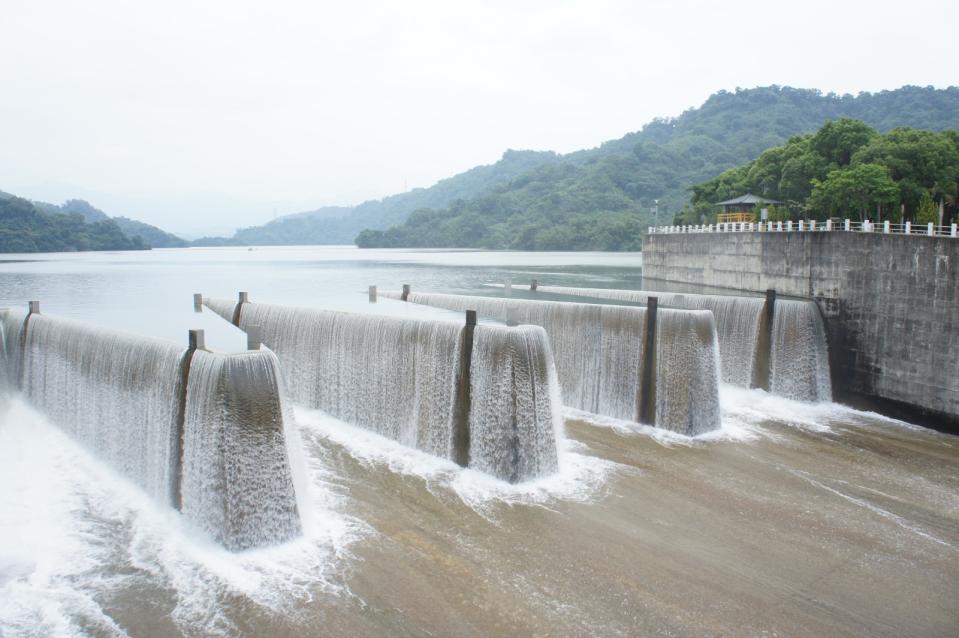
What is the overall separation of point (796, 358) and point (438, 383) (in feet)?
38.6

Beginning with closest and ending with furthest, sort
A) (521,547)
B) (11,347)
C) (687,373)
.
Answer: (521,547) → (687,373) → (11,347)

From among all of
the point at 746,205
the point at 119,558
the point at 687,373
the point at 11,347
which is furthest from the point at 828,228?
the point at 11,347

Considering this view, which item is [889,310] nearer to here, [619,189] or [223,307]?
[223,307]

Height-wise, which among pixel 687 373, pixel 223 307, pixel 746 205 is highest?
pixel 746 205

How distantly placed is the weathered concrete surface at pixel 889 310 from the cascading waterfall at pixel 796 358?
691mm

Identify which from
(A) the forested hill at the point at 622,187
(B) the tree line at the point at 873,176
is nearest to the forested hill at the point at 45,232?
(A) the forested hill at the point at 622,187

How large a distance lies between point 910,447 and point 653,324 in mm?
6678

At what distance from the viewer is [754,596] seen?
884 centimetres

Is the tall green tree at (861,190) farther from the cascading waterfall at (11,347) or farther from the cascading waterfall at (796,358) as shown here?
the cascading waterfall at (11,347)

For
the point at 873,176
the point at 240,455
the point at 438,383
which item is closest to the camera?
the point at 240,455

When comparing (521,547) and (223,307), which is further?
(223,307)

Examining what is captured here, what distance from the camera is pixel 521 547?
995 cm

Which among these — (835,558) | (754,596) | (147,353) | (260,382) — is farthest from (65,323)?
(835,558)

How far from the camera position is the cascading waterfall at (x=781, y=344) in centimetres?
1939
